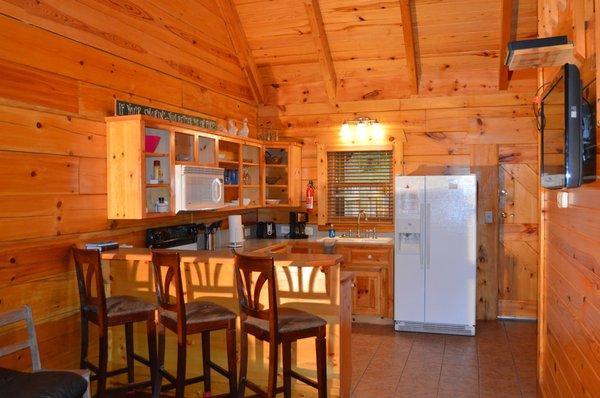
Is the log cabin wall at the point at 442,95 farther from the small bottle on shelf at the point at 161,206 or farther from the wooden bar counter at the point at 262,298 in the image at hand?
the wooden bar counter at the point at 262,298

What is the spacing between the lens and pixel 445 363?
14.1 feet

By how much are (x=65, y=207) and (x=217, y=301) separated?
3.89 feet

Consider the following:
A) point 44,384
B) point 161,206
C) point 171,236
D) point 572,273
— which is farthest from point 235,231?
point 572,273

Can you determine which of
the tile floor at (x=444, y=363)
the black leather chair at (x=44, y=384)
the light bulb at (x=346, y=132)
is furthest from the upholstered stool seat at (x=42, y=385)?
the light bulb at (x=346, y=132)

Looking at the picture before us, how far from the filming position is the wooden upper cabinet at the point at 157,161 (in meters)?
3.71

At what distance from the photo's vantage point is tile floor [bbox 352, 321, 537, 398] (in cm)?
373

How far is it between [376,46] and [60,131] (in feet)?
11.3

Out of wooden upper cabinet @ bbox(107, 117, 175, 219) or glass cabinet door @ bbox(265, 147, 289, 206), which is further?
glass cabinet door @ bbox(265, 147, 289, 206)

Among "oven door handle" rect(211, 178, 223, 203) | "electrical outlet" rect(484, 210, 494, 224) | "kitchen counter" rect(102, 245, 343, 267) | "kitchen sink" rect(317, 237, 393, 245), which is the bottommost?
"kitchen sink" rect(317, 237, 393, 245)

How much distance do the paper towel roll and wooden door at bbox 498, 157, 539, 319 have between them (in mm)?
2833

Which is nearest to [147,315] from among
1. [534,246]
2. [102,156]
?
[102,156]

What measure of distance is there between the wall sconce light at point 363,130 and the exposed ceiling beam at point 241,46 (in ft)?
3.66

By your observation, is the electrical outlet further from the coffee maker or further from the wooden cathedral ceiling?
the coffee maker

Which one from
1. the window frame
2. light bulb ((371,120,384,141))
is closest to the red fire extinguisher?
the window frame
